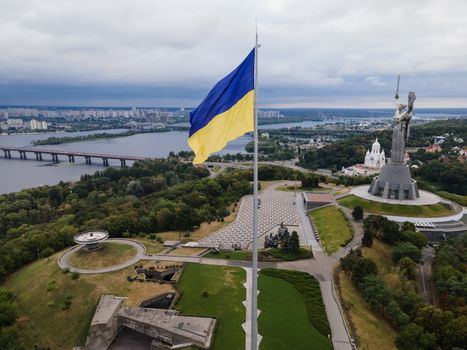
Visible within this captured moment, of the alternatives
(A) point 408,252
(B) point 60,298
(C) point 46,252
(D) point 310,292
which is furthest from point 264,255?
(C) point 46,252

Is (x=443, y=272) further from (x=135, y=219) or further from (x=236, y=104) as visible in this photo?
(x=135, y=219)

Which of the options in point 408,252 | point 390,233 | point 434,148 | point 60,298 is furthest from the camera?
point 434,148

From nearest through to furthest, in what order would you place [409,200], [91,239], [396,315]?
1. [396,315]
2. [91,239]
3. [409,200]

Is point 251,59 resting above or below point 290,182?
above

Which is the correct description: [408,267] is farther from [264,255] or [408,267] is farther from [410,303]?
[264,255]

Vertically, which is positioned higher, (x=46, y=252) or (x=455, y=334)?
(x=46, y=252)

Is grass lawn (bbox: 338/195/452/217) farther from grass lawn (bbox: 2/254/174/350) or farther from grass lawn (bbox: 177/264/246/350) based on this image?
grass lawn (bbox: 2/254/174/350)

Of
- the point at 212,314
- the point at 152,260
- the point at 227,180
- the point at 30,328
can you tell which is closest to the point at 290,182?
the point at 227,180

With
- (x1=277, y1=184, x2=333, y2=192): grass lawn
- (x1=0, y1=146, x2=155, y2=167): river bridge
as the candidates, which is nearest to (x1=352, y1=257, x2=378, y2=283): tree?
(x1=277, y1=184, x2=333, y2=192): grass lawn
